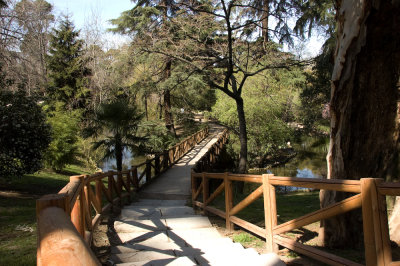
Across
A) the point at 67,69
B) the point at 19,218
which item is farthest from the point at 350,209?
the point at 67,69

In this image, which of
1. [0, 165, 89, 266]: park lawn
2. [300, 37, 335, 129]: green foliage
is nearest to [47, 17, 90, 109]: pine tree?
[0, 165, 89, 266]: park lawn

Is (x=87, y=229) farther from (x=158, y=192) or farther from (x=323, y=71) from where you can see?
(x=323, y=71)

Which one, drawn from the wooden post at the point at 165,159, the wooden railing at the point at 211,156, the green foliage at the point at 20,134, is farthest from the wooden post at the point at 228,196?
the wooden post at the point at 165,159

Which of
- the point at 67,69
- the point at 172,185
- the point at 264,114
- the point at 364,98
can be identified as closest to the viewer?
the point at 364,98

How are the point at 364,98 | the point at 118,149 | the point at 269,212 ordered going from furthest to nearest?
the point at 118,149 → the point at 364,98 → the point at 269,212

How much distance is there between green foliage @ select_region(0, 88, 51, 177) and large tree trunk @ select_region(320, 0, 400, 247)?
25.1ft

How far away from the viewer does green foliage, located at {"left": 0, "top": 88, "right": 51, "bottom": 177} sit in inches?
329

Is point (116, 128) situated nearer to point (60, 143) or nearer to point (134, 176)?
point (134, 176)

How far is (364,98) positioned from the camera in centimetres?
420

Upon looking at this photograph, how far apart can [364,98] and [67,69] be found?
2618 cm

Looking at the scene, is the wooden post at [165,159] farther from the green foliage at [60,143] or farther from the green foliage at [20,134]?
the green foliage at [20,134]

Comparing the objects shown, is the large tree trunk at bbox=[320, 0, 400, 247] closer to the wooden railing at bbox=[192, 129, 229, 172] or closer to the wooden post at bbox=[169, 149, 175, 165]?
the wooden railing at bbox=[192, 129, 229, 172]

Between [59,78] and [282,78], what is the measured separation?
17883mm

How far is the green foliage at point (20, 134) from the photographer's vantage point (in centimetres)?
835
